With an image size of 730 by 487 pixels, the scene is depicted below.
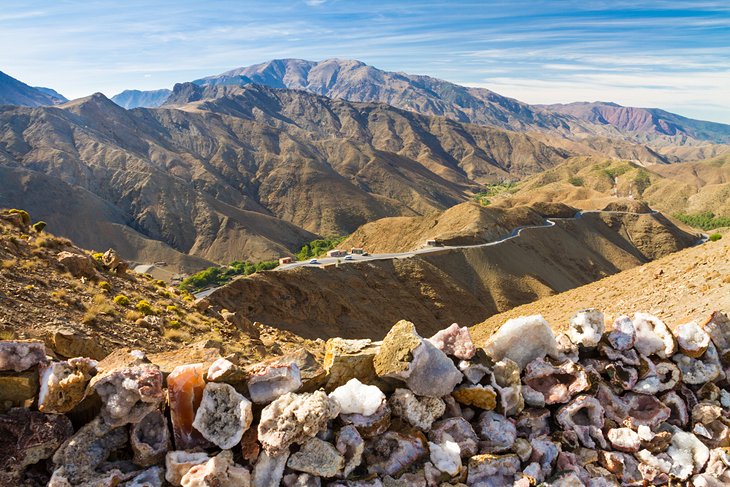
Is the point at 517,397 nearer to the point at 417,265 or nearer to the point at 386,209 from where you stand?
the point at 417,265

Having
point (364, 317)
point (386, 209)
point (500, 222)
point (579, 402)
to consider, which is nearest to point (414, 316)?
point (364, 317)

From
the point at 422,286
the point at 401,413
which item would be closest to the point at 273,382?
the point at 401,413

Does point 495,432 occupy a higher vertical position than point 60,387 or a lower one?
lower

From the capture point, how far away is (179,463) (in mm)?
4215

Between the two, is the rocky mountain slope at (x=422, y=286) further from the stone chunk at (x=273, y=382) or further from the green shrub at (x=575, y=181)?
the green shrub at (x=575, y=181)

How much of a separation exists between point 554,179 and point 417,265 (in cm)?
16833

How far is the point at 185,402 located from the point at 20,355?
1.49 meters

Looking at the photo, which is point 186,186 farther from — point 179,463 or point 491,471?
point 491,471

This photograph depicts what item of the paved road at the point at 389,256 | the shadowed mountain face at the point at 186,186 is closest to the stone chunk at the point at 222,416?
the paved road at the point at 389,256

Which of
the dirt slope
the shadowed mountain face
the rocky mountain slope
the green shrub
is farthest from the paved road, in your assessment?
the green shrub

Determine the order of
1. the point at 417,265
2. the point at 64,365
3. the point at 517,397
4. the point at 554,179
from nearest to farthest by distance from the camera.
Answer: the point at 64,365, the point at 517,397, the point at 417,265, the point at 554,179

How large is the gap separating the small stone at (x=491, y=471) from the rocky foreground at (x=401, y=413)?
0.01 meters

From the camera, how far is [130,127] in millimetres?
179875

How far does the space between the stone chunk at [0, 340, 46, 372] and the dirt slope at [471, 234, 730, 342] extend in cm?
951
